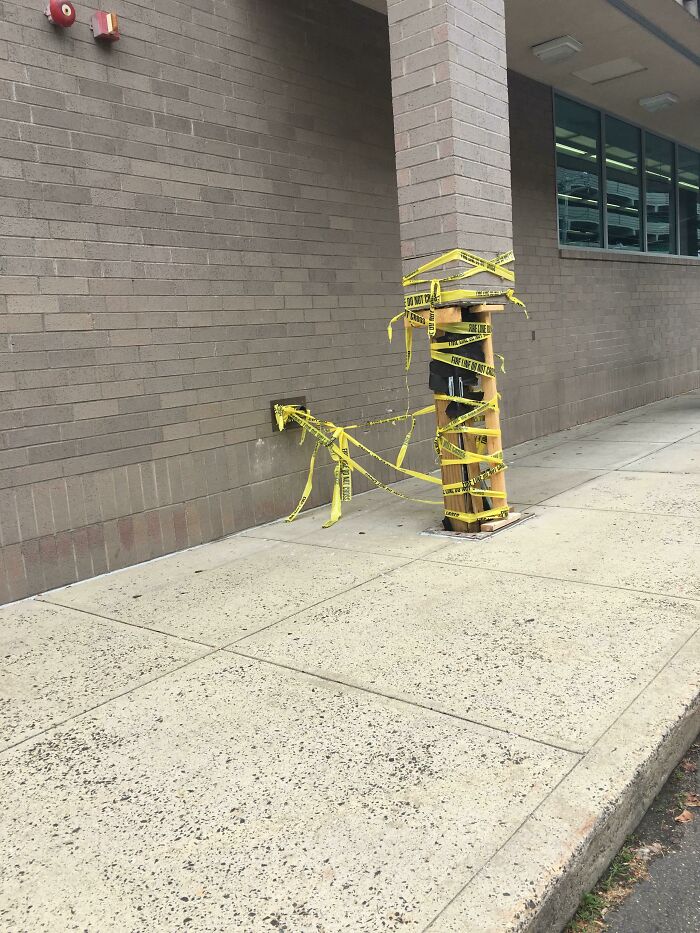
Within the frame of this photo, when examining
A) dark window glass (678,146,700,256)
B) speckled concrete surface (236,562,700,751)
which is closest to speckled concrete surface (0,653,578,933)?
speckled concrete surface (236,562,700,751)

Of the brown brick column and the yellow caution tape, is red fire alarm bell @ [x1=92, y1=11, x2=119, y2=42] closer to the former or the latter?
the brown brick column

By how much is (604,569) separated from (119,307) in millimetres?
3760

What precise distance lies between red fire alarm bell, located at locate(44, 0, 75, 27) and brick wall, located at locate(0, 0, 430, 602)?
0.27 ft

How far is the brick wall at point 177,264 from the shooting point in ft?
17.0

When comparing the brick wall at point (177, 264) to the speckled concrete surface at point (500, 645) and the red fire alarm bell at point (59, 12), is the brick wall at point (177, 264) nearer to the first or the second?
the red fire alarm bell at point (59, 12)

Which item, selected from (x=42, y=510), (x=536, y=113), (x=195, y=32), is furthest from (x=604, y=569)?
(x=536, y=113)

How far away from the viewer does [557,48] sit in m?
9.18

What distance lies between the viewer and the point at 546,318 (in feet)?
34.9

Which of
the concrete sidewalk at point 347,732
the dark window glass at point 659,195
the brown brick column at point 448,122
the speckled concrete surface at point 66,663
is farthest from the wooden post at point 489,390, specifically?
the dark window glass at point 659,195

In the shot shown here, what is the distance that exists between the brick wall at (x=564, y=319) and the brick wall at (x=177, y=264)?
2786mm

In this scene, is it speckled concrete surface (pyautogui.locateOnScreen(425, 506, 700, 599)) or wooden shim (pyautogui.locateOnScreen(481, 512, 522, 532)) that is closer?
speckled concrete surface (pyautogui.locateOnScreen(425, 506, 700, 599))

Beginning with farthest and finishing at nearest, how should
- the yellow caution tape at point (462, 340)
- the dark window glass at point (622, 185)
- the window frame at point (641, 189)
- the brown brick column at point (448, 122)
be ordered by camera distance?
1. the dark window glass at point (622, 185)
2. the window frame at point (641, 189)
3. the yellow caution tape at point (462, 340)
4. the brown brick column at point (448, 122)

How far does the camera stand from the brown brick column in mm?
5578

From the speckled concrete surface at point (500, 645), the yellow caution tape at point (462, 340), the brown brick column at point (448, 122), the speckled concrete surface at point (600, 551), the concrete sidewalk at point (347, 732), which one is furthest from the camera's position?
the yellow caution tape at point (462, 340)
